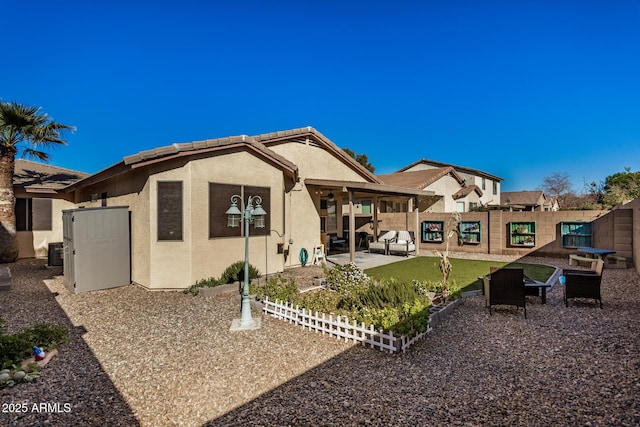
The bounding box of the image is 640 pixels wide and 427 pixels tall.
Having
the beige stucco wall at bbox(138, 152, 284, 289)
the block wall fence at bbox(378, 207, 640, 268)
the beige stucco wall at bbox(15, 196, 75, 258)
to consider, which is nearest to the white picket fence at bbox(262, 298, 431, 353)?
the beige stucco wall at bbox(138, 152, 284, 289)

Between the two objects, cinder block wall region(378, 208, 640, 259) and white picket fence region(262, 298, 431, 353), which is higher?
cinder block wall region(378, 208, 640, 259)

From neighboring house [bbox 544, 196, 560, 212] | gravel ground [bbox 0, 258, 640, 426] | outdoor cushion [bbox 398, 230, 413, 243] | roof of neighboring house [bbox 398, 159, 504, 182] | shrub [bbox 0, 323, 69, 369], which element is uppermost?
roof of neighboring house [bbox 398, 159, 504, 182]

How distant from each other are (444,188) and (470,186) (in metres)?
5.29

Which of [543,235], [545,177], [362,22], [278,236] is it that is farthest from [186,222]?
[545,177]

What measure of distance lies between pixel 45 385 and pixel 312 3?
1600 cm

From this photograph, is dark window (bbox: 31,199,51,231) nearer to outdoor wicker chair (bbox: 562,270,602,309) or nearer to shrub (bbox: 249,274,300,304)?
shrub (bbox: 249,274,300,304)

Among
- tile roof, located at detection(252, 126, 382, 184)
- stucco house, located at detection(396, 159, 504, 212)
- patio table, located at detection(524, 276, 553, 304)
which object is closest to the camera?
patio table, located at detection(524, 276, 553, 304)

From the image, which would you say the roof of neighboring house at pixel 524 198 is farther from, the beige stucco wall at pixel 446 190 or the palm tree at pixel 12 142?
the palm tree at pixel 12 142

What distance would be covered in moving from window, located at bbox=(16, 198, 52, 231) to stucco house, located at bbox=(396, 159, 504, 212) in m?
26.9

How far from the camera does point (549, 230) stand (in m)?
14.9

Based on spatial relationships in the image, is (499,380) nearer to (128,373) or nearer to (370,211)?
(128,373)

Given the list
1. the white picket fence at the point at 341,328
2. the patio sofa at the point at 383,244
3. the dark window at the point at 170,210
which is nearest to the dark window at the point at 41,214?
the dark window at the point at 170,210

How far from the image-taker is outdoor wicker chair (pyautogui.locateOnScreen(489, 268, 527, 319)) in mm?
6332

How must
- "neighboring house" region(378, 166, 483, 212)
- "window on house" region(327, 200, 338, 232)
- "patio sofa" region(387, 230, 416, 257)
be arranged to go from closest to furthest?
"patio sofa" region(387, 230, 416, 257)
"window on house" region(327, 200, 338, 232)
"neighboring house" region(378, 166, 483, 212)
